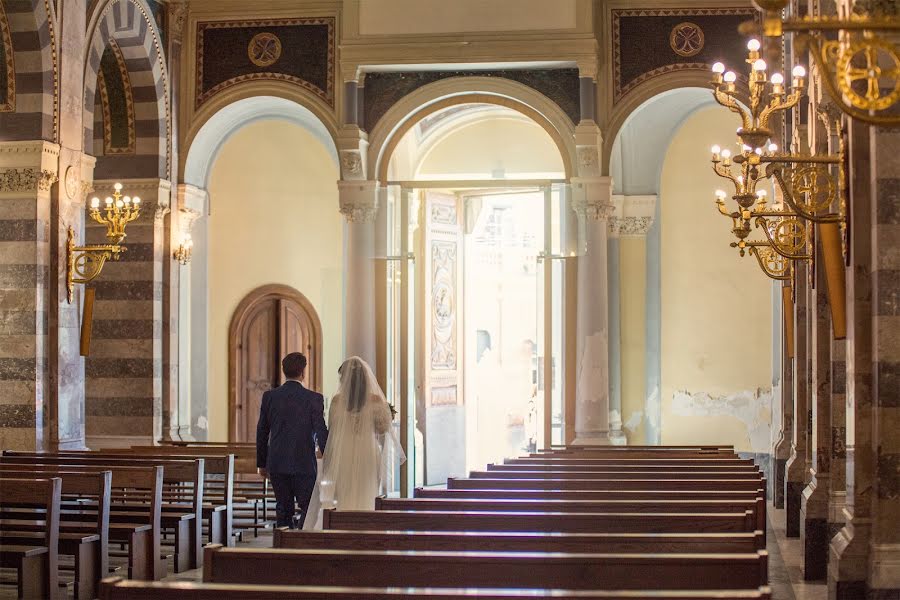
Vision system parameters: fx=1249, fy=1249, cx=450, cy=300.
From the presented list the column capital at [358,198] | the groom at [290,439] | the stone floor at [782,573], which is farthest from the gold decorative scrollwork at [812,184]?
the column capital at [358,198]

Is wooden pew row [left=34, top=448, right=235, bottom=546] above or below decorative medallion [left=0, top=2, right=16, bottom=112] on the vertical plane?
below

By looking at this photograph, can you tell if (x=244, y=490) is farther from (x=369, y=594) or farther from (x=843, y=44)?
(x=843, y=44)

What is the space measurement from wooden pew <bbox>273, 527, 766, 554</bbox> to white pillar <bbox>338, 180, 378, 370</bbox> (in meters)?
9.13

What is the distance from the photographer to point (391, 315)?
1470cm

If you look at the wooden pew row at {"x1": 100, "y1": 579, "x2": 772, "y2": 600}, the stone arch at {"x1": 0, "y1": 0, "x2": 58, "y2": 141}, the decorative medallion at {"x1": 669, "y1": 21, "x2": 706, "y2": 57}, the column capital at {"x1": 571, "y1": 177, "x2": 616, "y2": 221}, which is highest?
the decorative medallion at {"x1": 669, "y1": 21, "x2": 706, "y2": 57}

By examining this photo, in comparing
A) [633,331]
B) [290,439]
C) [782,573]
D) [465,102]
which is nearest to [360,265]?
[465,102]

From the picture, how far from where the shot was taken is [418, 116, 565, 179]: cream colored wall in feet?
54.1

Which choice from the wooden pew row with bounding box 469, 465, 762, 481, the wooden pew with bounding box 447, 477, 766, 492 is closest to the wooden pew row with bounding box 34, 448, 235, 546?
the wooden pew row with bounding box 469, 465, 762, 481

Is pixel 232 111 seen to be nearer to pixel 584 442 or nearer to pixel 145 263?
pixel 145 263

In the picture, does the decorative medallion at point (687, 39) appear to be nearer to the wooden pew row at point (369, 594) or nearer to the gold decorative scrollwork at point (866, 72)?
the gold decorative scrollwork at point (866, 72)

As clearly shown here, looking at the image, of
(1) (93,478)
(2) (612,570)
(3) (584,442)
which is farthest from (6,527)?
(3) (584,442)

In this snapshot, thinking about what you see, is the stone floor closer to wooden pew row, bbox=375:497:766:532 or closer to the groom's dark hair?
wooden pew row, bbox=375:497:766:532

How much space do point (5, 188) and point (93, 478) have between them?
15.3 ft

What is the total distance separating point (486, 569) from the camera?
4406 millimetres
